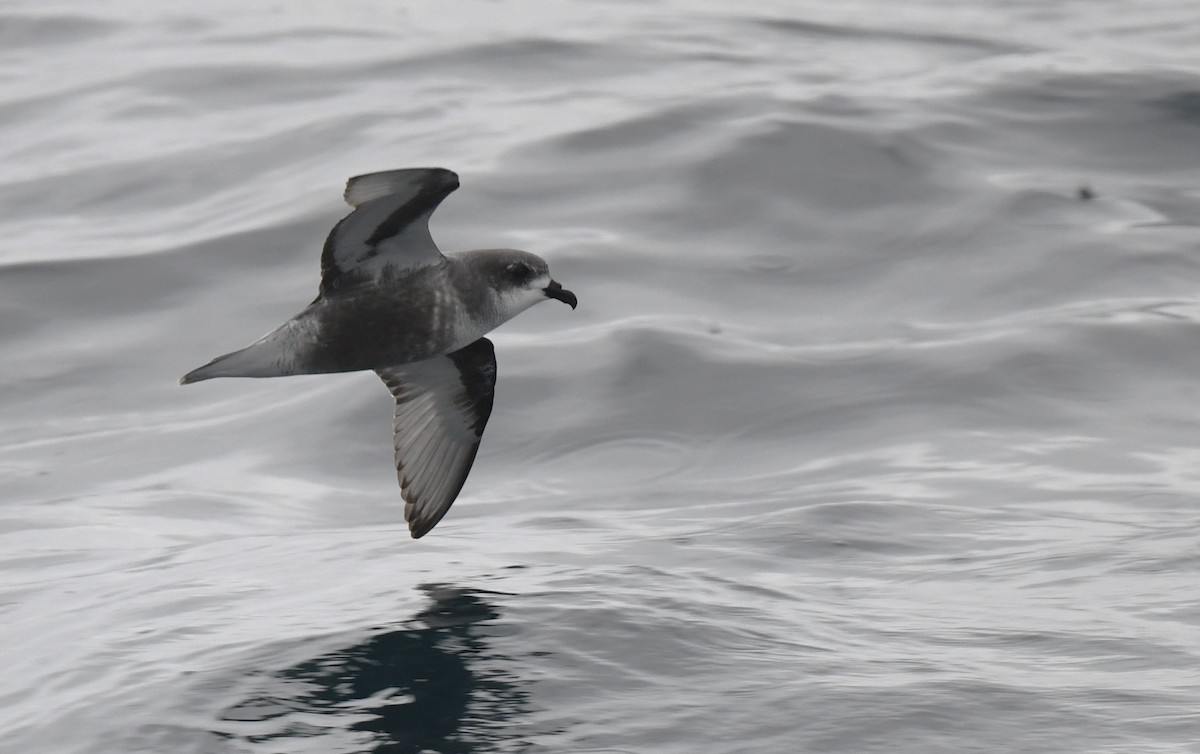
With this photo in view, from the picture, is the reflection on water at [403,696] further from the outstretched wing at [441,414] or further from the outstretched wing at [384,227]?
the outstretched wing at [384,227]

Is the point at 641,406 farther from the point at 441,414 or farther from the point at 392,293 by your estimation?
the point at 392,293

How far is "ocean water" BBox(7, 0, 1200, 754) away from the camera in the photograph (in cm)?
694

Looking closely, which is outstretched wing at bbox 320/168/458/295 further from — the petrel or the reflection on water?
the reflection on water

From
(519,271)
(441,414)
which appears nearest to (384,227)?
(519,271)

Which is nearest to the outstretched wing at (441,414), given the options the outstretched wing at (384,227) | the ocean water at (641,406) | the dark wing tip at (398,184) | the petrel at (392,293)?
the ocean water at (641,406)

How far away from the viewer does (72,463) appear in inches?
458

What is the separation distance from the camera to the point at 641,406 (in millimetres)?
11641

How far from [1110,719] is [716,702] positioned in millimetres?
1511

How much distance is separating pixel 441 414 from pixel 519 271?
3.94 feet

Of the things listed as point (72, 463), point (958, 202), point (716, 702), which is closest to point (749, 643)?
point (716, 702)

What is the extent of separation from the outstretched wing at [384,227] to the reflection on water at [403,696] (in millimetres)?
1588

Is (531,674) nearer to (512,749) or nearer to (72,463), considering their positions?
(512,749)

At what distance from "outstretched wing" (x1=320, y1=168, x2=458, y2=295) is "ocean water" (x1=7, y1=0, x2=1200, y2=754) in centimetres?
156

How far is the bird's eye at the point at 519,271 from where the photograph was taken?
770 centimetres
